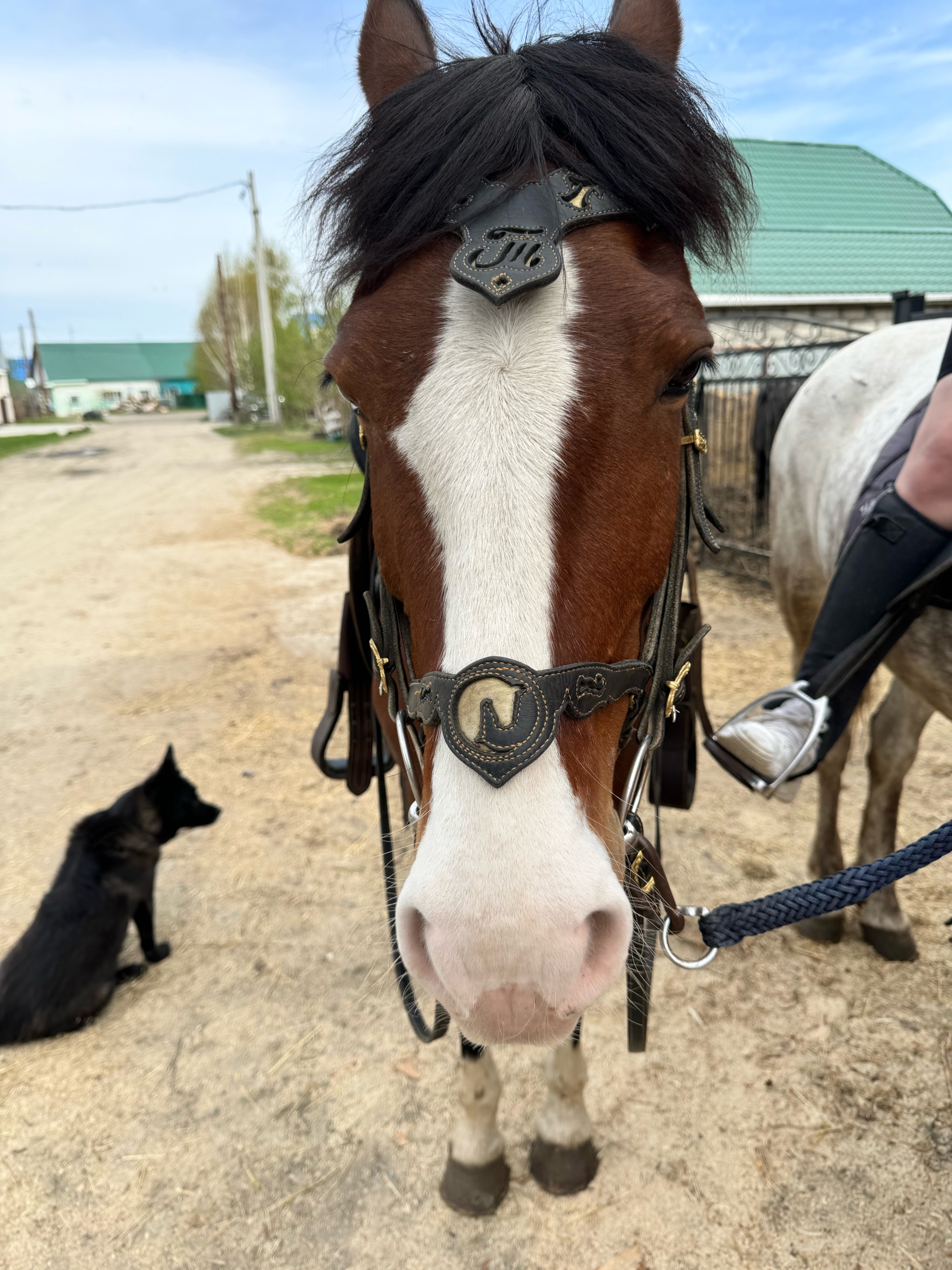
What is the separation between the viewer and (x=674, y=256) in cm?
143

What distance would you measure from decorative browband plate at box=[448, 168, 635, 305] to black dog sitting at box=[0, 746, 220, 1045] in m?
2.75

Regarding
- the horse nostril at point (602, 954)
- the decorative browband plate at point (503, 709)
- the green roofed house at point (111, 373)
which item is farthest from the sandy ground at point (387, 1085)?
the green roofed house at point (111, 373)

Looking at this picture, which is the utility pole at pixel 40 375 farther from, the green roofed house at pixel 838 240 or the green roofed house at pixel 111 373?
the green roofed house at pixel 838 240

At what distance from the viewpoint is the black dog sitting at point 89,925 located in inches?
104

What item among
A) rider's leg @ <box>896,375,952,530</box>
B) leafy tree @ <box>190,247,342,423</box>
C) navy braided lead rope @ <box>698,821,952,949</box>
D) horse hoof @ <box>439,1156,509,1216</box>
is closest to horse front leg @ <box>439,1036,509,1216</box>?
horse hoof @ <box>439,1156,509,1216</box>

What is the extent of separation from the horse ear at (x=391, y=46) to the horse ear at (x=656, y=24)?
0.49m

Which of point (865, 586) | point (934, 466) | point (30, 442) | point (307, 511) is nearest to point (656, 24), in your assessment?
point (934, 466)

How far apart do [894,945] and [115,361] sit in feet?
346

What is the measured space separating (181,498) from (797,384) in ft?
38.2

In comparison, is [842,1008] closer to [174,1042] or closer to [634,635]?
[634,635]

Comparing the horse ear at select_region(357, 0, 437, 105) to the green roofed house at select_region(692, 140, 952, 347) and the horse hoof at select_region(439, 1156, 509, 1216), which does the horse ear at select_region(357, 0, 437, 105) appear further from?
the green roofed house at select_region(692, 140, 952, 347)

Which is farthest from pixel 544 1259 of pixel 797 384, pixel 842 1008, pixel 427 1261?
pixel 797 384

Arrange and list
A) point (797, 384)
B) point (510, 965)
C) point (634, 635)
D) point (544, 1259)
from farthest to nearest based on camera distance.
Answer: point (797, 384) → point (544, 1259) → point (634, 635) → point (510, 965)

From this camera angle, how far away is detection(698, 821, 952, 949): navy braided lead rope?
1.49m
